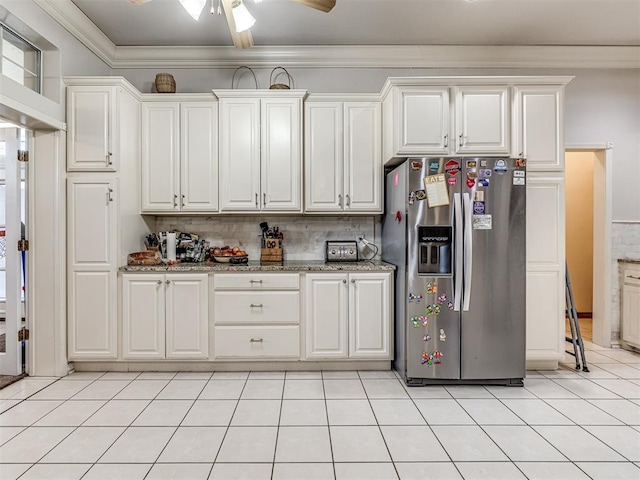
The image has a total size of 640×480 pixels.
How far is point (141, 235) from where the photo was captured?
3324 mm

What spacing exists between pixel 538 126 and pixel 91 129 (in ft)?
12.1

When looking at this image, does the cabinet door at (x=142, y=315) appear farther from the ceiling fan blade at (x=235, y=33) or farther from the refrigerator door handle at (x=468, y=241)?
the refrigerator door handle at (x=468, y=241)

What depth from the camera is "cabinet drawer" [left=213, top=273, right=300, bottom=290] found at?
297 cm

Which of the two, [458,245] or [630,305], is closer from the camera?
[458,245]

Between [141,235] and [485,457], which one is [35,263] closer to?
[141,235]

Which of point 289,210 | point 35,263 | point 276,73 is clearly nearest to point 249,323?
point 289,210

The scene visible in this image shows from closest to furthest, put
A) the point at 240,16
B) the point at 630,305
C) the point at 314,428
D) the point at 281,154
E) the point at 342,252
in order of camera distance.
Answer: the point at 240,16 < the point at 314,428 < the point at 281,154 < the point at 342,252 < the point at 630,305

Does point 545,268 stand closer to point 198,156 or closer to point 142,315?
point 198,156

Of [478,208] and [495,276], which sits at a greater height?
[478,208]

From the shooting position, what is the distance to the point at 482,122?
2.93 m

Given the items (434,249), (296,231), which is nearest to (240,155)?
(296,231)

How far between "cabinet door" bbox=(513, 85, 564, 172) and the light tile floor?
1.82m

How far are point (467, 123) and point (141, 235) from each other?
3.06 meters

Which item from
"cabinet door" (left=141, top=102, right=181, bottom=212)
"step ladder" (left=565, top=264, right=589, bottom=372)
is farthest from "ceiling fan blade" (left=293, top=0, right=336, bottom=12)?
"step ladder" (left=565, top=264, right=589, bottom=372)
